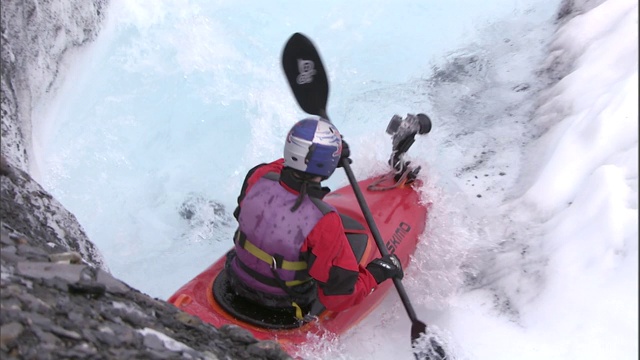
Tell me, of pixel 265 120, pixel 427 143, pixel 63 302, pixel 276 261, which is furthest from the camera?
pixel 265 120

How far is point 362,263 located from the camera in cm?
344

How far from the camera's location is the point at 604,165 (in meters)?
3.44

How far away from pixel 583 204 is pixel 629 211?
370 millimetres

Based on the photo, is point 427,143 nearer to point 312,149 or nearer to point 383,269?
point 383,269

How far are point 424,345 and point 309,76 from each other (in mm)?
1888

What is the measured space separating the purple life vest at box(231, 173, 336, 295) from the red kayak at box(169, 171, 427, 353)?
11.7 inches

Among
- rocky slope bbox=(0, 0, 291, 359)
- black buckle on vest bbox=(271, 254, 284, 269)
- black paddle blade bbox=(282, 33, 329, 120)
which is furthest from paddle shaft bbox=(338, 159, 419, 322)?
rocky slope bbox=(0, 0, 291, 359)

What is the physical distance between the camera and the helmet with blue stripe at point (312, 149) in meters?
2.73

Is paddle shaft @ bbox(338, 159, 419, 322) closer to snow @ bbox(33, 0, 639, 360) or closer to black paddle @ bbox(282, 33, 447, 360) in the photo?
snow @ bbox(33, 0, 639, 360)

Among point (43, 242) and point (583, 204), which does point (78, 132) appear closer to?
point (43, 242)

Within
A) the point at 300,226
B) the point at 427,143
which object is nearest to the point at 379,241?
the point at 300,226

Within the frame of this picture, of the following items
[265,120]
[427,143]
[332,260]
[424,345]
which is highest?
[265,120]

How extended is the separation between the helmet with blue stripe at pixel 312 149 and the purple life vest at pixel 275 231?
0.45ft

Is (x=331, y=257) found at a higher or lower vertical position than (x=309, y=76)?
lower
